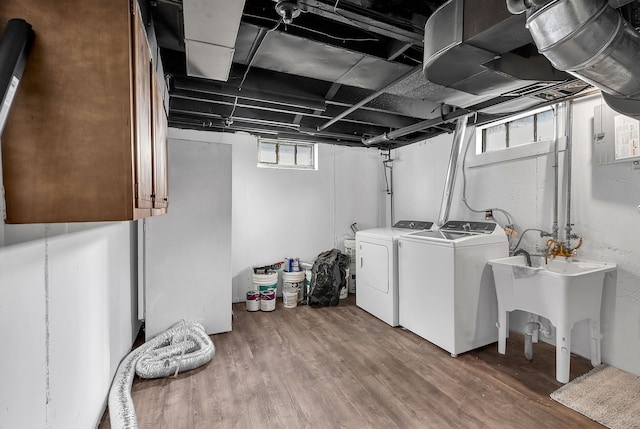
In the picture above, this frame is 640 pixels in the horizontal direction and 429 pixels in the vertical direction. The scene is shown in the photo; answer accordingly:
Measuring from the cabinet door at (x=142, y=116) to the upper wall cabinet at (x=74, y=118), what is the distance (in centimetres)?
3

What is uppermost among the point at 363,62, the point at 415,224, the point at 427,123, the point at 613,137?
the point at 363,62

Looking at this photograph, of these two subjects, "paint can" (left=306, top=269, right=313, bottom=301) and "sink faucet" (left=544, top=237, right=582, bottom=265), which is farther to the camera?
"paint can" (left=306, top=269, right=313, bottom=301)

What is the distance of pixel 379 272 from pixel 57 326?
8.85 ft

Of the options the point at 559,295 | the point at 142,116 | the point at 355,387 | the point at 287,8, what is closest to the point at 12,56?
the point at 142,116

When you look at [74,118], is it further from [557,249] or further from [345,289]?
[345,289]

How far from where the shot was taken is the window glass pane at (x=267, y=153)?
13.5 ft

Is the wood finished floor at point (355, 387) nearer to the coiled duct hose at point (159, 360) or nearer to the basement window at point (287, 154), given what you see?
the coiled duct hose at point (159, 360)

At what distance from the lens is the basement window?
4125 mm

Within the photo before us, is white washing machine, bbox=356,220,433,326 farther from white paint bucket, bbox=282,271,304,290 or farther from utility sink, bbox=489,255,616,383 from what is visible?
utility sink, bbox=489,255,616,383

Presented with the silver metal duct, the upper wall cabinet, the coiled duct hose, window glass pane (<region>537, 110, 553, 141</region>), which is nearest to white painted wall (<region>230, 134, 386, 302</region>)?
the coiled duct hose

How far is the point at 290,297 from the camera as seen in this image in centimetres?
369

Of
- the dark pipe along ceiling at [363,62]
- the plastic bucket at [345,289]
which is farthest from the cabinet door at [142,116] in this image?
the plastic bucket at [345,289]

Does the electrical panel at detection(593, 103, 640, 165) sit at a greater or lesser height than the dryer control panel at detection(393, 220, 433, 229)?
greater

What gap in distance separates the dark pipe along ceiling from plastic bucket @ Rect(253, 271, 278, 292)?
1.79 metres
